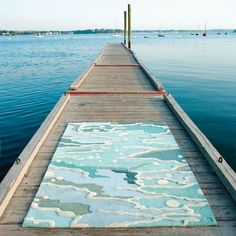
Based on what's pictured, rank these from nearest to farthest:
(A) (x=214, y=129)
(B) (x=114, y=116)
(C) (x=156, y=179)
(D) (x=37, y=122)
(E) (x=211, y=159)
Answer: (C) (x=156, y=179) → (E) (x=211, y=159) → (B) (x=114, y=116) → (A) (x=214, y=129) → (D) (x=37, y=122)

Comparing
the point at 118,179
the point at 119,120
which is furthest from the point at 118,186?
the point at 119,120

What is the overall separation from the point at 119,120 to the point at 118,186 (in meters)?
3.95

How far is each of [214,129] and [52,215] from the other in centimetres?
1006

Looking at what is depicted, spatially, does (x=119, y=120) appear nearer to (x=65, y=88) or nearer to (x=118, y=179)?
(x=118, y=179)

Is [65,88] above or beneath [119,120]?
beneath

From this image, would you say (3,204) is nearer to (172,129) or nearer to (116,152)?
(116,152)

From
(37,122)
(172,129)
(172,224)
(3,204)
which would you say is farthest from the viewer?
(37,122)

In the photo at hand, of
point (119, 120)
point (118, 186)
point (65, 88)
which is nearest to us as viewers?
point (118, 186)

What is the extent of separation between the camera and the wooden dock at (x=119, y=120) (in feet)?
14.3

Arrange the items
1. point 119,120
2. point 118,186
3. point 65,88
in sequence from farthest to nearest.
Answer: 1. point 65,88
2. point 119,120
3. point 118,186

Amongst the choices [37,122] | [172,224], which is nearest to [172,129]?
[172,224]

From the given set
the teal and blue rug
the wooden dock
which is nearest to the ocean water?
the wooden dock

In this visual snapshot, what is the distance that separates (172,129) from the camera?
27.4 feet

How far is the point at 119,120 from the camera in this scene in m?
9.21
